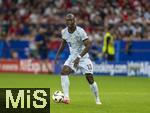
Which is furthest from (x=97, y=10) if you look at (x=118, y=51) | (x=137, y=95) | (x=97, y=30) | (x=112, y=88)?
(x=137, y=95)

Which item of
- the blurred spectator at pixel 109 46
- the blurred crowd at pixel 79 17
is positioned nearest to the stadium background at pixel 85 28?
the blurred crowd at pixel 79 17

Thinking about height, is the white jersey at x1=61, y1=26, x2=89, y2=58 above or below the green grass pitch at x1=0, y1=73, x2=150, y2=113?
above

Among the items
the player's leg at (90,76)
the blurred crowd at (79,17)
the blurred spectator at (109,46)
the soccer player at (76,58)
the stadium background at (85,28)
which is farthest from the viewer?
the blurred crowd at (79,17)

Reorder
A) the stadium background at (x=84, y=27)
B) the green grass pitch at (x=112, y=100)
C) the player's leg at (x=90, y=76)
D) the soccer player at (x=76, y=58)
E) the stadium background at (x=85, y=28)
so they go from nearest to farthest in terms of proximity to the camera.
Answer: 1. the green grass pitch at (x=112, y=100)
2. the soccer player at (x=76, y=58)
3. the player's leg at (x=90, y=76)
4. the stadium background at (x=85, y=28)
5. the stadium background at (x=84, y=27)

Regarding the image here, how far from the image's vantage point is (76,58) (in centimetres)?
1700

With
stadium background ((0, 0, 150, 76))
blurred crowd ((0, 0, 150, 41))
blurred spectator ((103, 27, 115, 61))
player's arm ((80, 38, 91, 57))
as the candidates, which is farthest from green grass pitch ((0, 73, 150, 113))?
blurred crowd ((0, 0, 150, 41))

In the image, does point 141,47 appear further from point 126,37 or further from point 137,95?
point 137,95

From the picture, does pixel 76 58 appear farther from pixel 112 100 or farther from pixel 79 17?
pixel 79 17

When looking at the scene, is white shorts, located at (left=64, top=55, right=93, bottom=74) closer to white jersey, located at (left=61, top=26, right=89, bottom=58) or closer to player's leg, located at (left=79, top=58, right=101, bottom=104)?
player's leg, located at (left=79, top=58, right=101, bottom=104)

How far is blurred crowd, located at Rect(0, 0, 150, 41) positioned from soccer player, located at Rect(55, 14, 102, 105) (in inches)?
604

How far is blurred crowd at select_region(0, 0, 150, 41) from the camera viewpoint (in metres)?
33.6

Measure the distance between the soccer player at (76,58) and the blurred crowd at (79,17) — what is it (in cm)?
1535

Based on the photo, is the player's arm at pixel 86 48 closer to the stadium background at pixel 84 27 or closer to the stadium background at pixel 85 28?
the stadium background at pixel 85 28

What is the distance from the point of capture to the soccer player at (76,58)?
55.9 feet
